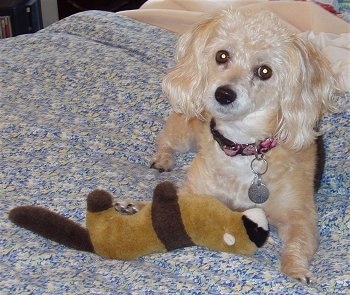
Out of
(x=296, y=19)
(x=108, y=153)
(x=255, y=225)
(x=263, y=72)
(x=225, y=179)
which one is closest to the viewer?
(x=255, y=225)

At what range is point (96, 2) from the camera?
226 inches

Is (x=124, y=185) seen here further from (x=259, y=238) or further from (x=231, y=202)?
(x=259, y=238)

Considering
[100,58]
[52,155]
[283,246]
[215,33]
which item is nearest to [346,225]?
[283,246]

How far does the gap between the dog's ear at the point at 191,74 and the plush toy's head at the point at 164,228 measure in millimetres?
494

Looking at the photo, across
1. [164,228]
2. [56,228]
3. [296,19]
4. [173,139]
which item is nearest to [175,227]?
[164,228]

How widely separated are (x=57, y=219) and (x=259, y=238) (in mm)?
597

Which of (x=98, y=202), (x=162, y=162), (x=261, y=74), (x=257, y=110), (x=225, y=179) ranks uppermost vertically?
(x=261, y=74)

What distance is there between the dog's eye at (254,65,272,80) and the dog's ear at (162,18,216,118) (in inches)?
8.5

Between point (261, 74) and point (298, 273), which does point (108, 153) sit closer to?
point (261, 74)

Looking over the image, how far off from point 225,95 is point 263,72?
0.18 meters

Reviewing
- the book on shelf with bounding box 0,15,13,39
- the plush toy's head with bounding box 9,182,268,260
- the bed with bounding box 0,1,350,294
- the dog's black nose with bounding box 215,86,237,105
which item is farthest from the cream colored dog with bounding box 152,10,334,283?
the book on shelf with bounding box 0,15,13,39

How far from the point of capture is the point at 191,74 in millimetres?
2160

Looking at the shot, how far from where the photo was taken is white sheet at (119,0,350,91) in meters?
2.67

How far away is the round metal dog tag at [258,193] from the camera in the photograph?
2062 mm
